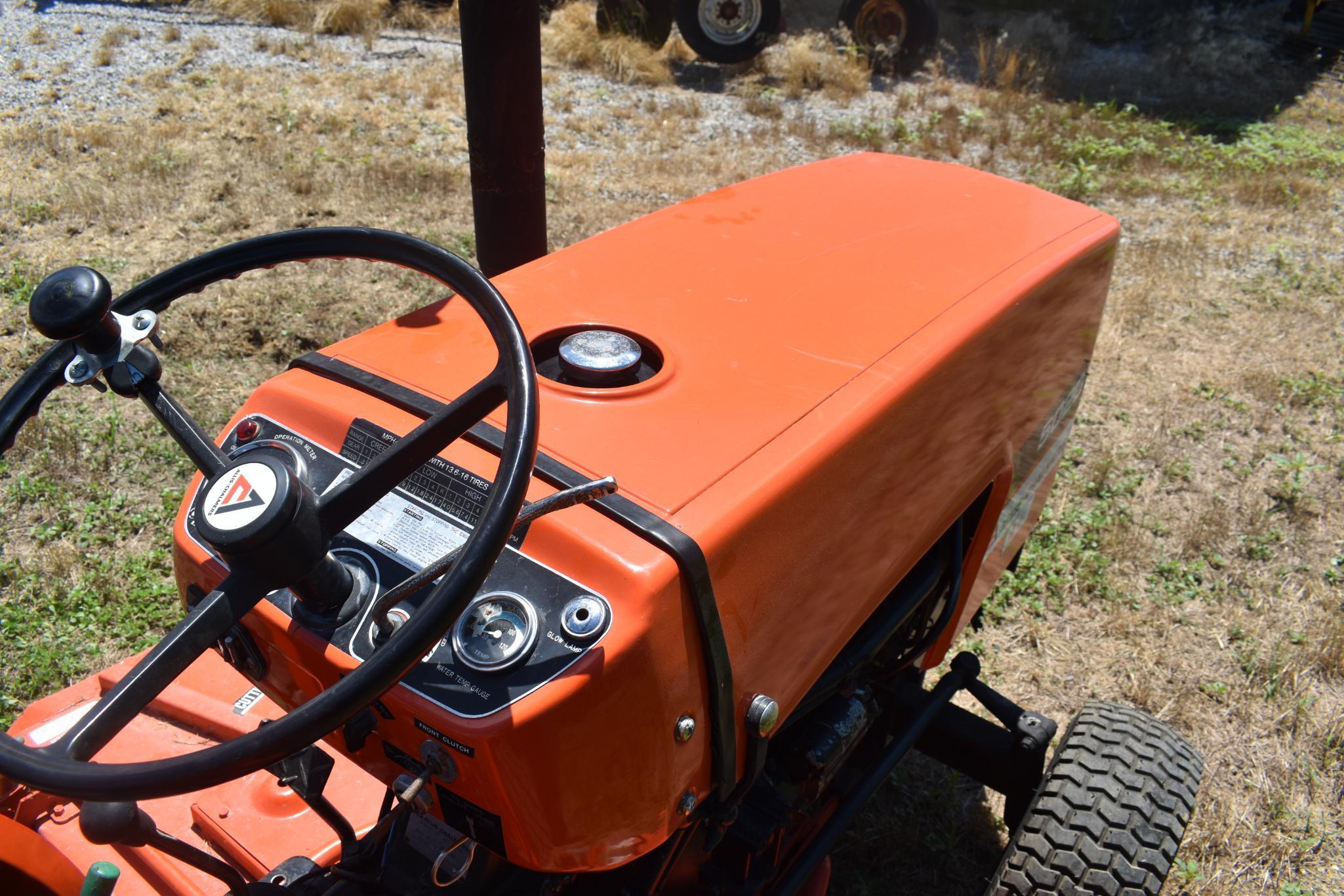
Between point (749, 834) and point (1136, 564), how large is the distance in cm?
245

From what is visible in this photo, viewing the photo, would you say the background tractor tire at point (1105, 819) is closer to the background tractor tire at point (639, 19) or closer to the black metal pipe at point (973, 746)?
the black metal pipe at point (973, 746)

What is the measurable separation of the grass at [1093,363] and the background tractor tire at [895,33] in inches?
20.0

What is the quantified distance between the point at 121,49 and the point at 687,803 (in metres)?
9.48

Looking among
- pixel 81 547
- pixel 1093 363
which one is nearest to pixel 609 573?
pixel 81 547

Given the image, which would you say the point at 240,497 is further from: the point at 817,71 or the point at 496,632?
the point at 817,71

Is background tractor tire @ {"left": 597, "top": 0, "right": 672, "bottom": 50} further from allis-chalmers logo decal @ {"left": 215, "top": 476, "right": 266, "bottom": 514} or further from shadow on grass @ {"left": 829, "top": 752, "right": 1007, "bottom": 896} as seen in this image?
allis-chalmers logo decal @ {"left": 215, "top": 476, "right": 266, "bottom": 514}

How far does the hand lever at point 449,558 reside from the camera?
46.9 inches

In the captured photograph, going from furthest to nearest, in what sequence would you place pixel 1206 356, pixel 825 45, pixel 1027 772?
pixel 825 45, pixel 1206 356, pixel 1027 772

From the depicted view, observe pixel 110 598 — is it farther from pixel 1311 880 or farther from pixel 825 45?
pixel 825 45

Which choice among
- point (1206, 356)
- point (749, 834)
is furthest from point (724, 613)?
point (1206, 356)

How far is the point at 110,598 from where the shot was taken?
306 cm

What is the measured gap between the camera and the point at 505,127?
2.71 metres

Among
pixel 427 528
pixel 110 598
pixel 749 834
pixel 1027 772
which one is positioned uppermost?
pixel 427 528

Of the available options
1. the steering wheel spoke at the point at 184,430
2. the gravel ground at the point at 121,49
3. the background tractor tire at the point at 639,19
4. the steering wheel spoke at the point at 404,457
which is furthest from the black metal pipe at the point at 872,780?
the background tractor tire at the point at 639,19
